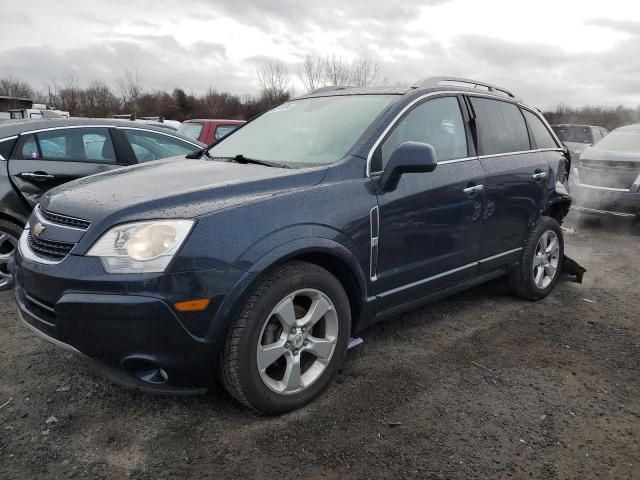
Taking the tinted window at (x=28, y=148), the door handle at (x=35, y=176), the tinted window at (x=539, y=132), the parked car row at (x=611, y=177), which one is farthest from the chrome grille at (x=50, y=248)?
the parked car row at (x=611, y=177)

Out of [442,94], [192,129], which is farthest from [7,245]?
[192,129]

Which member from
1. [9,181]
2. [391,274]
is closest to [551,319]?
[391,274]

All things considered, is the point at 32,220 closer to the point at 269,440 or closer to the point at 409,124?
the point at 269,440

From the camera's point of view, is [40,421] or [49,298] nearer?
[49,298]

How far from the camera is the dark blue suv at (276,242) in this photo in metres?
2.27

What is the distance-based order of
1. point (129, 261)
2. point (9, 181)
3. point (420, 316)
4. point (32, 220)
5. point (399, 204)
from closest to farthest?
point (129, 261)
point (32, 220)
point (399, 204)
point (420, 316)
point (9, 181)

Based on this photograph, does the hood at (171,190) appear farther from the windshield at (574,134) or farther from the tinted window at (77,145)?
the windshield at (574,134)

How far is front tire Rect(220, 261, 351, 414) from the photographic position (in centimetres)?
243

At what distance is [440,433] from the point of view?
8.38 ft

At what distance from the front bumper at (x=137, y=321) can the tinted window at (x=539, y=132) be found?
3.33m

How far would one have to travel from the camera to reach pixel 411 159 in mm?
2875

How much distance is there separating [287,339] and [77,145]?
3.38 meters

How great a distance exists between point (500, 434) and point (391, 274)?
1.04m

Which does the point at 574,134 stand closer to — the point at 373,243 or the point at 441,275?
the point at 441,275
